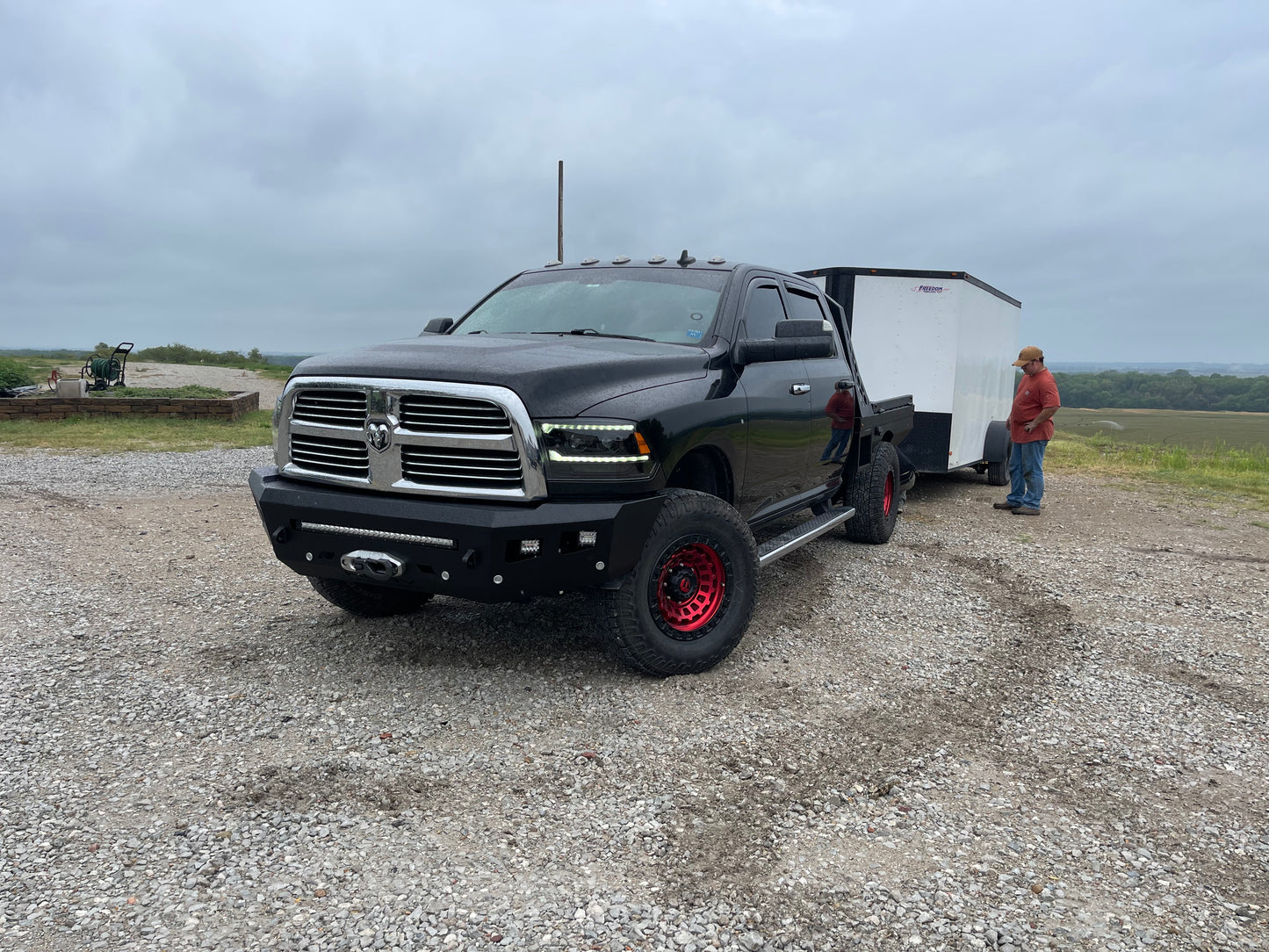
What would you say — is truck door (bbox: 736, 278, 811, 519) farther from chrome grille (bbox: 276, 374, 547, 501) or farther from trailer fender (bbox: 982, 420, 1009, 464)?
trailer fender (bbox: 982, 420, 1009, 464)

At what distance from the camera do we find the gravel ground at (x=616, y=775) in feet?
8.80

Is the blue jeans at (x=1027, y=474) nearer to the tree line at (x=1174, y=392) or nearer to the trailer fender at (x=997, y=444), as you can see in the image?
the trailer fender at (x=997, y=444)

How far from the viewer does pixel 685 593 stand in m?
4.44

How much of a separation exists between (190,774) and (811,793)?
93.6 inches

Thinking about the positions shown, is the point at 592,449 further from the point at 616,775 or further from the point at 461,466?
the point at 616,775

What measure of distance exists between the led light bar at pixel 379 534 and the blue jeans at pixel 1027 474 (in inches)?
331

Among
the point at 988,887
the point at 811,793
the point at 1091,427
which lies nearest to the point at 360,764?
the point at 811,793

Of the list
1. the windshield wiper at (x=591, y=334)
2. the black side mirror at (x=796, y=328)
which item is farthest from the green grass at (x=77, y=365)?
the black side mirror at (x=796, y=328)

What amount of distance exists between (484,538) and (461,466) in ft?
1.26

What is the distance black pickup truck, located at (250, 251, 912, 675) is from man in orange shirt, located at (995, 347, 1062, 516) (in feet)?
20.6

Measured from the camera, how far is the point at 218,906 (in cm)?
267

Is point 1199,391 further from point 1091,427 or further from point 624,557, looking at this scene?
point 624,557

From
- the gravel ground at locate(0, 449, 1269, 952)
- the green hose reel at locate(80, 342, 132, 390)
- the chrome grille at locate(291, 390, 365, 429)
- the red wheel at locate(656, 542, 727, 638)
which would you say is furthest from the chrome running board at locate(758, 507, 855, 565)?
the green hose reel at locate(80, 342, 132, 390)

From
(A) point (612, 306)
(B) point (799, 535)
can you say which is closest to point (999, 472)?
(B) point (799, 535)
